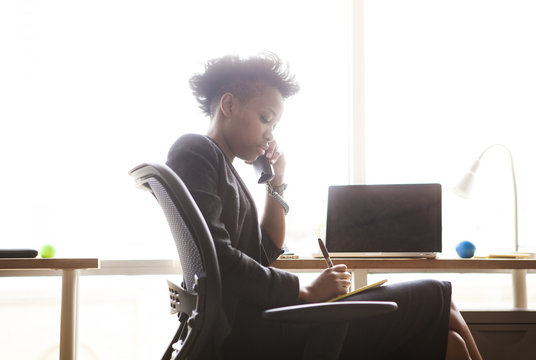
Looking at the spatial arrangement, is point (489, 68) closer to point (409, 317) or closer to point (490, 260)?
point (490, 260)

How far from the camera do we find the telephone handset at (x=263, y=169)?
1.48 m

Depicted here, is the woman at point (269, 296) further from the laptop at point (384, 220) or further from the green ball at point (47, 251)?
the green ball at point (47, 251)

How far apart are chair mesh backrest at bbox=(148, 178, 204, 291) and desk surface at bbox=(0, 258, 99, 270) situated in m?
0.85

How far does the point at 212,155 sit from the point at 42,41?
1586 millimetres

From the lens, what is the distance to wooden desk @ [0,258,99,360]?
5.53 ft

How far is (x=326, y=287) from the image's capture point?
109 cm

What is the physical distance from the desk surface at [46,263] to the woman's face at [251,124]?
0.70 m

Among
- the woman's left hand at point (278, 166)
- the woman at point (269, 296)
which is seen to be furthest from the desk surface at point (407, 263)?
the woman at point (269, 296)

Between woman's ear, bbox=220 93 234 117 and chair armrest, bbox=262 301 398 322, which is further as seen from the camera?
woman's ear, bbox=220 93 234 117

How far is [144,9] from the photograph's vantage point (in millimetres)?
2355

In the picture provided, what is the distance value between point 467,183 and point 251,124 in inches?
42.7

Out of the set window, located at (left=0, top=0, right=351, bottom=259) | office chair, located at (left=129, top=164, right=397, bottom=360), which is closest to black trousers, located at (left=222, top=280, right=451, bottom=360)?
office chair, located at (left=129, top=164, right=397, bottom=360)

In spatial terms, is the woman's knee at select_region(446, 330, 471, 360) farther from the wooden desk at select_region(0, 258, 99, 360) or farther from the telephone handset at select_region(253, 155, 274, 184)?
the wooden desk at select_region(0, 258, 99, 360)

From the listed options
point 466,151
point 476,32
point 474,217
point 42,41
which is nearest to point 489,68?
point 476,32
